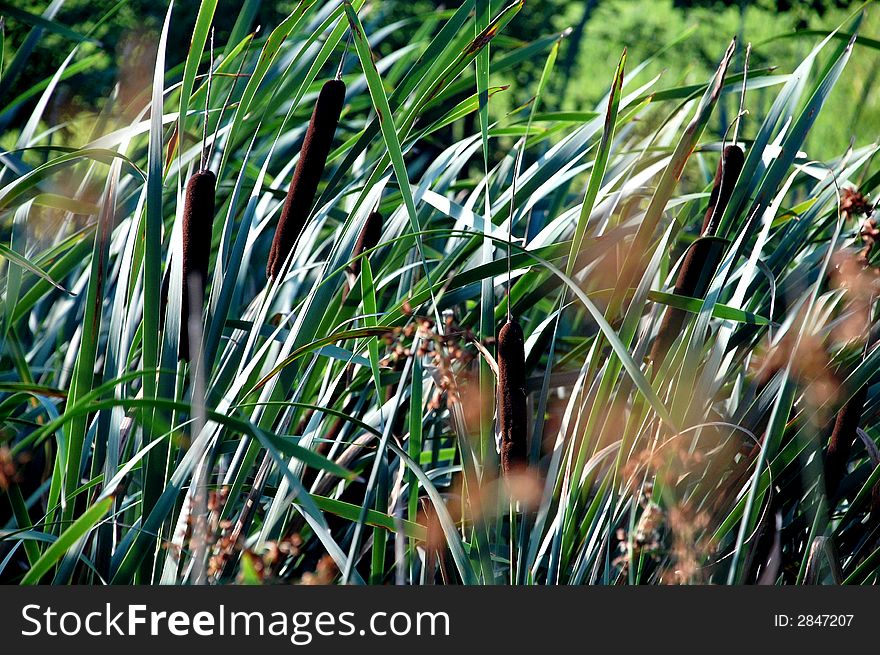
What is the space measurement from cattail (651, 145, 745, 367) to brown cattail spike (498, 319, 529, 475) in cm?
23

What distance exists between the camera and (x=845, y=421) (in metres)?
0.82

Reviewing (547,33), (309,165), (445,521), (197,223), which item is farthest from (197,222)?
(547,33)

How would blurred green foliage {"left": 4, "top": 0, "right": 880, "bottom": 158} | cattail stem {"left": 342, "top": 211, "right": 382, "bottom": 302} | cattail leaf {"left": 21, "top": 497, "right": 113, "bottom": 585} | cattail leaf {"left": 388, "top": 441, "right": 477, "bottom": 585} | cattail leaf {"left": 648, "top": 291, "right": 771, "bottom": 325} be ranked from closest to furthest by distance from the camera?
cattail leaf {"left": 21, "top": 497, "right": 113, "bottom": 585}, cattail leaf {"left": 388, "top": 441, "right": 477, "bottom": 585}, cattail leaf {"left": 648, "top": 291, "right": 771, "bottom": 325}, cattail stem {"left": 342, "top": 211, "right": 382, "bottom": 302}, blurred green foliage {"left": 4, "top": 0, "right": 880, "bottom": 158}

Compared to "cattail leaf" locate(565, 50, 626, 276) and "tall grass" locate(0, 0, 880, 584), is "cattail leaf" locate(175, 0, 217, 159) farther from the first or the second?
"cattail leaf" locate(565, 50, 626, 276)

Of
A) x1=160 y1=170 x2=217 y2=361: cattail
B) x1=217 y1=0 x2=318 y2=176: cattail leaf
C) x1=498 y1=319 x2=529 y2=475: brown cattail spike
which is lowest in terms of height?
x1=498 y1=319 x2=529 y2=475: brown cattail spike

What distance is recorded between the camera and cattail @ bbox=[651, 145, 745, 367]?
31.0 inches

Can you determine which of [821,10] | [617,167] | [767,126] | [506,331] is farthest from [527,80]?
[506,331]

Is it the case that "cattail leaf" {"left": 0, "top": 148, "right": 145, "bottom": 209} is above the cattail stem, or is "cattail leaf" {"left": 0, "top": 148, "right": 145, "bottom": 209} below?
above

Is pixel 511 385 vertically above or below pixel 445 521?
above

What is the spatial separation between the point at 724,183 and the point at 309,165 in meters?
0.42

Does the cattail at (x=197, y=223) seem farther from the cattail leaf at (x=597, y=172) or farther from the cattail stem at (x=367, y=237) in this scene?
the cattail leaf at (x=597, y=172)

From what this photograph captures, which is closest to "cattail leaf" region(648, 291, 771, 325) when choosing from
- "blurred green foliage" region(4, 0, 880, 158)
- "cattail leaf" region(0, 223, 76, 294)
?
"cattail leaf" region(0, 223, 76, 294)

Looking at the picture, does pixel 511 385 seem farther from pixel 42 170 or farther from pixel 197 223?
pixel 42 170

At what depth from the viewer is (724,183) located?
31.1 inches
